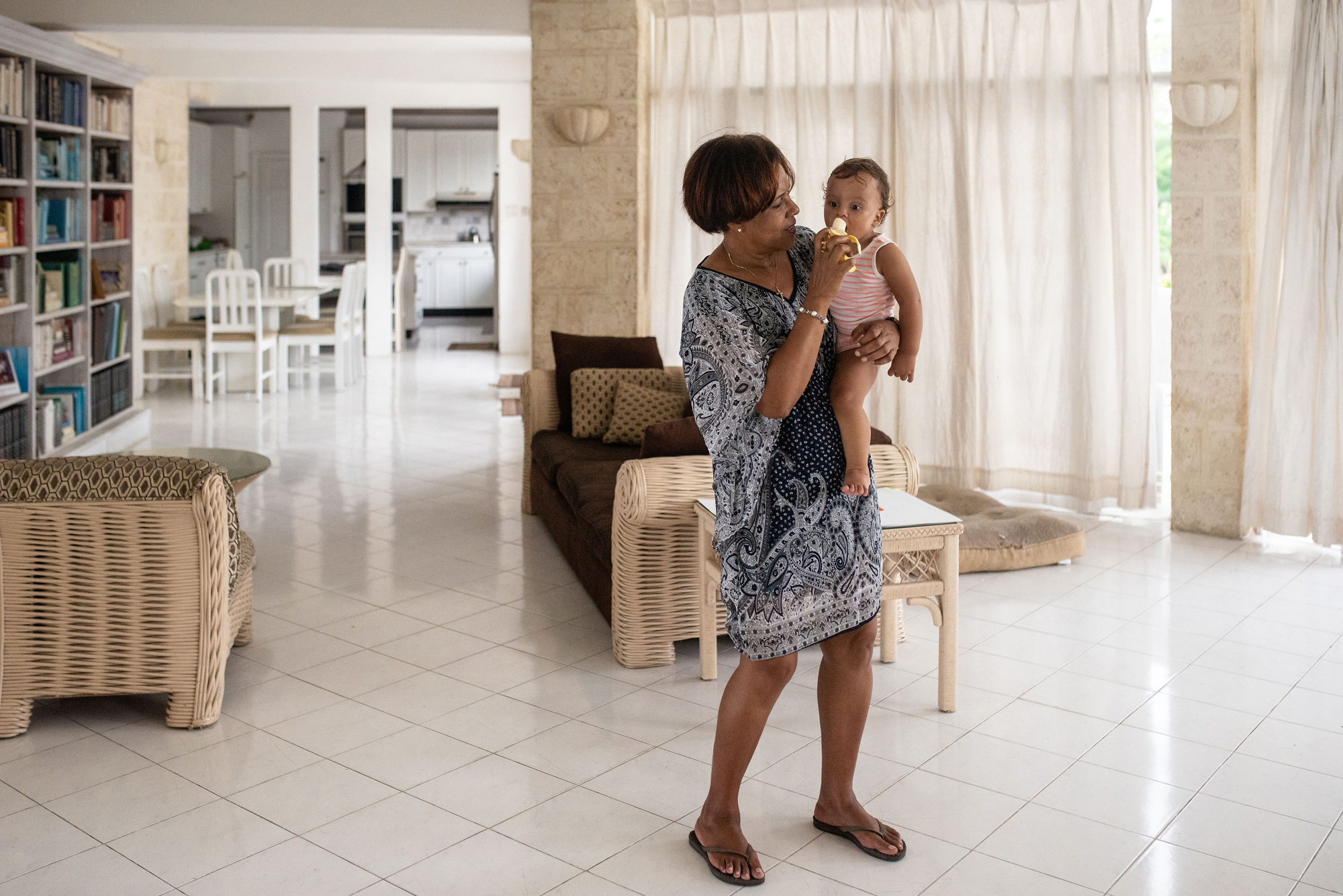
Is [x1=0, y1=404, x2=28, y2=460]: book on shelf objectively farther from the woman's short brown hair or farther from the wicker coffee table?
the woman's short brown hair

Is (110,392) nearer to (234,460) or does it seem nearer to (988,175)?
(234,460)

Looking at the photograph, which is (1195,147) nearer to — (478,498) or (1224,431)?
(1224,431)

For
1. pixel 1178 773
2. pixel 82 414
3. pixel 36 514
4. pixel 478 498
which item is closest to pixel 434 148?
pixel 82 414

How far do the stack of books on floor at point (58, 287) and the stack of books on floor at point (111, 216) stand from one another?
48 cm

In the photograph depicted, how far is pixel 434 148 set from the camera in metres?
15.5

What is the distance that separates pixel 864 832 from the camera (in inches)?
100

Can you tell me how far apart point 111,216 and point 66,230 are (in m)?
0.79

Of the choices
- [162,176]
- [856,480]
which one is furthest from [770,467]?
[162,176]

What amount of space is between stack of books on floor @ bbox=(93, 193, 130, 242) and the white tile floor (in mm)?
3393

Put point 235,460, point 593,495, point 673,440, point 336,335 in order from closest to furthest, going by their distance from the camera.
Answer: point 673,440, point 593,495, point 235,460, point 336,335

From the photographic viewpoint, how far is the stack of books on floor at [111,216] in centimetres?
719

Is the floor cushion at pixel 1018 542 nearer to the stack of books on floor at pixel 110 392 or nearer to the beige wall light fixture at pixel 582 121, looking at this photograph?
the beige wall light fixture at pixel 582 121

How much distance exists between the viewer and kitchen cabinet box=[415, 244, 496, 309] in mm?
15930

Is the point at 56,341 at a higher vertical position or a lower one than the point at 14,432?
higher
